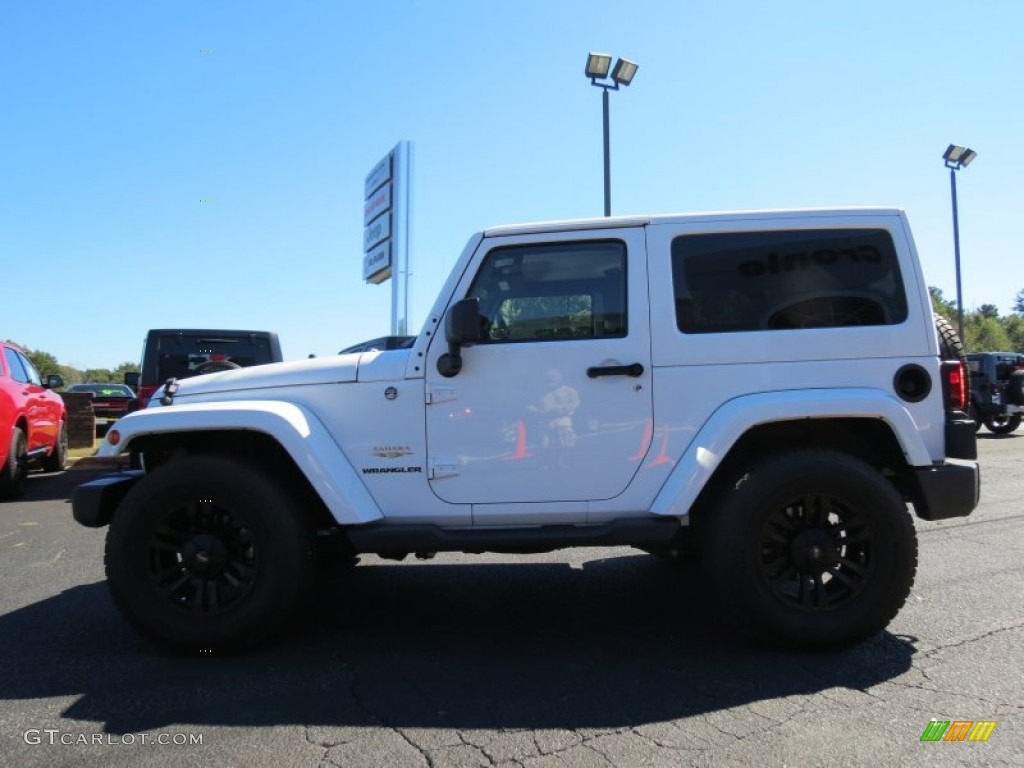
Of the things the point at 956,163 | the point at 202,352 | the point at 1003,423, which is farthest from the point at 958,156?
the point at 202,352

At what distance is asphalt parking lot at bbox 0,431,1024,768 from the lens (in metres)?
2.72

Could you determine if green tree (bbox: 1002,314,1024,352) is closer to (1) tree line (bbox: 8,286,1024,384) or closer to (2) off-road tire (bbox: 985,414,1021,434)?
(1) tree line (bbox: 8,286,1024,384)

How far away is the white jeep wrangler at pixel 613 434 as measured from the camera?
11.8ft

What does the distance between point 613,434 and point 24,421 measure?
8412mm

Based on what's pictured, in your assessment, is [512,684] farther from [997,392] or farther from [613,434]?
[997,392]

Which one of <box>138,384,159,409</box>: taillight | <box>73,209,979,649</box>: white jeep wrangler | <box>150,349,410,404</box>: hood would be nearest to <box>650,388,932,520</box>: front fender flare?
<box>73,209,979,649</box>: white jeep wrangler

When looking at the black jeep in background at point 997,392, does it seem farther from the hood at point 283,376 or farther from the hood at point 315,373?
the hood at point 283,376

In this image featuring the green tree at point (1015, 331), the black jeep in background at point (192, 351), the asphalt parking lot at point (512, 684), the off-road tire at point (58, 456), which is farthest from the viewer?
the green tree at point (1015, 331)

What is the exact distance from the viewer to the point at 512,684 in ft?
10.8

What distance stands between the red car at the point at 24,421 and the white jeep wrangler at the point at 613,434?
19.0 ft

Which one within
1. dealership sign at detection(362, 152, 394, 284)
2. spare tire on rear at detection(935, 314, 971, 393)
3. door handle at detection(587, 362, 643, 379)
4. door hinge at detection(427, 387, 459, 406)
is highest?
dealership sign at detection(362, 152, 394, 284)

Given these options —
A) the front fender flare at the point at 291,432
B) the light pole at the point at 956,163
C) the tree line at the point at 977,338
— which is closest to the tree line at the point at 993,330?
the tree line at the point at 977,338

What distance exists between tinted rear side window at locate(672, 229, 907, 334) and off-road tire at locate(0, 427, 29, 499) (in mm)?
8155

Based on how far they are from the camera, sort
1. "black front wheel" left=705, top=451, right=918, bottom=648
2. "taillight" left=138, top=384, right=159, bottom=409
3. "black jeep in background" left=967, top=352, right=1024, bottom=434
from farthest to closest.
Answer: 1. "black jeep in background" left=967, top=352, right=1024, bottom=434
2. "taillight" left=138, top=384, right=159, bottom=409
3. "black front wheel" left=705, top=451, right=918, bottom=648
